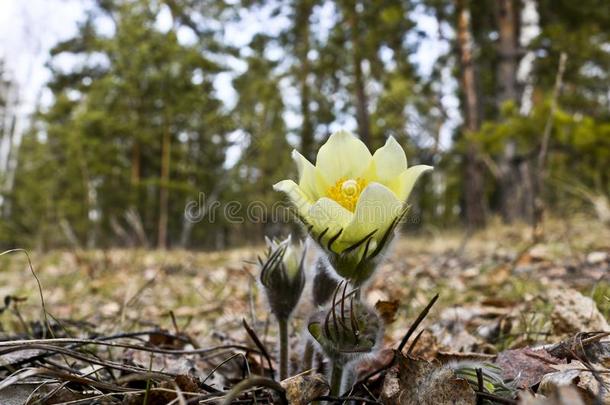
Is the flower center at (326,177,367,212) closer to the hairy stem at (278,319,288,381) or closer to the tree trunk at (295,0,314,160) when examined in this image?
the hairy stem at (278,319,288,381)

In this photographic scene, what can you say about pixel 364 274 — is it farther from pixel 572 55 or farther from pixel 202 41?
pixel 202 41

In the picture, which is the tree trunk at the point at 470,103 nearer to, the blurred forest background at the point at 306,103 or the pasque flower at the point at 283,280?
the blurred forest background at the point at 306,103

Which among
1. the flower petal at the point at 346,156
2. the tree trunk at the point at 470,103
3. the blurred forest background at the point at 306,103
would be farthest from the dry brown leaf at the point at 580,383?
the tree trunk at the point at 470,103

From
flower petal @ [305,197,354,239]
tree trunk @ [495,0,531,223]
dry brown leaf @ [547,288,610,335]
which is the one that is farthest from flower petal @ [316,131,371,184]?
tree trunk @ [495,0,531,223]

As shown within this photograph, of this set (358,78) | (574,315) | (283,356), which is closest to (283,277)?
(283,356)

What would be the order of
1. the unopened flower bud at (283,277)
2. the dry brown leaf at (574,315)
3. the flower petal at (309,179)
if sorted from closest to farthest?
the flower petal at (309,179) < the unopened flower bud at (283,277) < the dry brown leaf at (574,315)

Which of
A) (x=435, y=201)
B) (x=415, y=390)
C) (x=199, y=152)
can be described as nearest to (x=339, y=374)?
(x=415, y=390)
